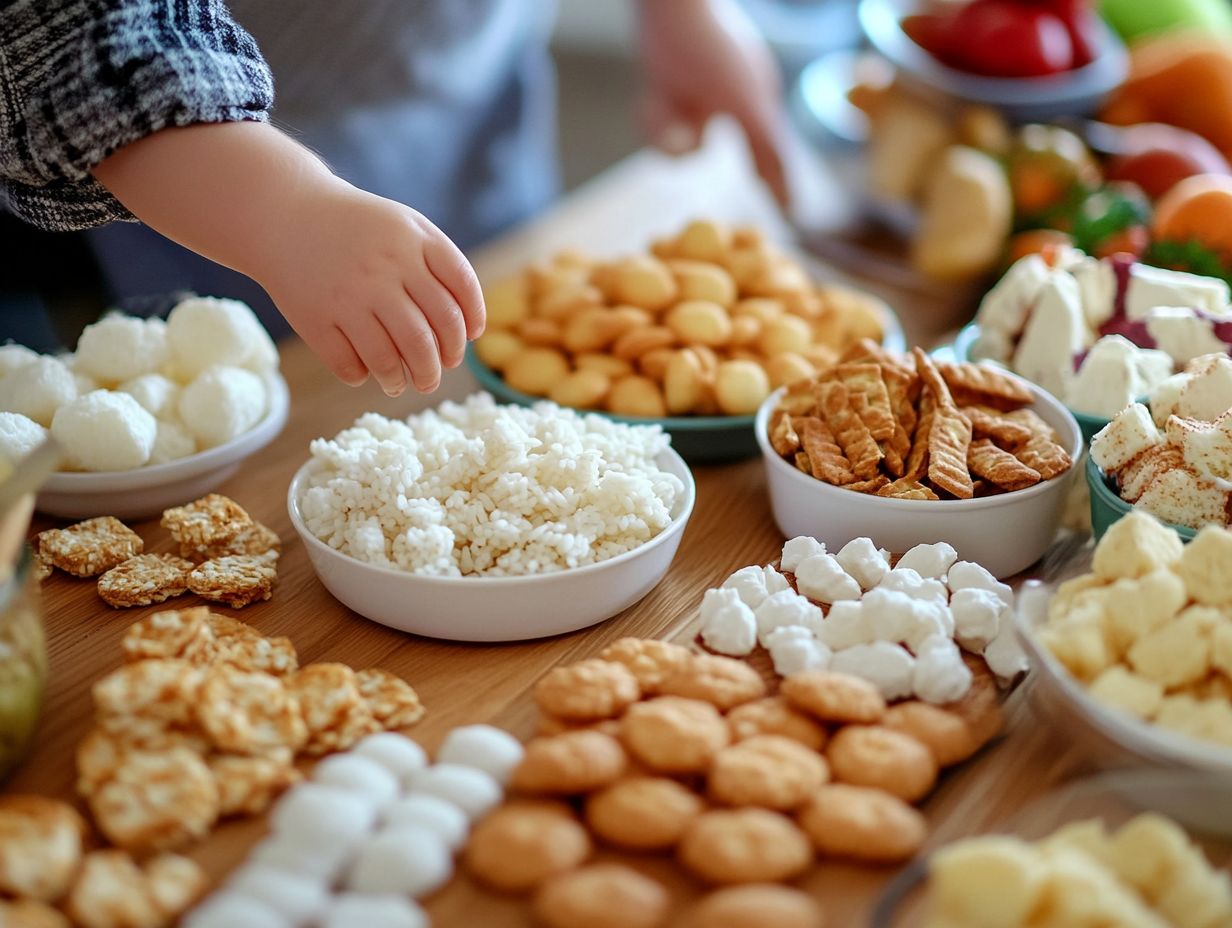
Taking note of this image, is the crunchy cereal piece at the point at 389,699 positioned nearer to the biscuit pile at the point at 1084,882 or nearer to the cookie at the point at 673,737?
the cookie at the point at 673,737

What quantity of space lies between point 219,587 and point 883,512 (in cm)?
53

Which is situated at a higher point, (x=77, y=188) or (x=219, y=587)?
(x=77, y=188)

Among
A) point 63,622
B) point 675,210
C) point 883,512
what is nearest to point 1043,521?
point 883,512

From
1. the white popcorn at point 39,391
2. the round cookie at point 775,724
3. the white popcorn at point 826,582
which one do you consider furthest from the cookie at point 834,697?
the white popcorn at point 39,391

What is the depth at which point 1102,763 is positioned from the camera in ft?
2.37

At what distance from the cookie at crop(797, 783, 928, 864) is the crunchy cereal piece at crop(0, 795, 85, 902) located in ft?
1.37

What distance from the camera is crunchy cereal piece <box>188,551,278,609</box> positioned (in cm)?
92

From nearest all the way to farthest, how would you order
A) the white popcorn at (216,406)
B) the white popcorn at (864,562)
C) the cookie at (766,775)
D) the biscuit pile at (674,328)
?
1. the cookie at (766,775)
2. the white popcorn at (864,562)
3. the white popcorn at (216,406)
4. the biscuit pile at (674,328)

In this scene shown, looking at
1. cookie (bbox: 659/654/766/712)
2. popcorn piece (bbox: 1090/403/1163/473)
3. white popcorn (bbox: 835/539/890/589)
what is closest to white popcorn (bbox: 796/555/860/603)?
white popcorn (bbox: 835/539/890/589)

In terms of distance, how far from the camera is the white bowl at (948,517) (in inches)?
37.0

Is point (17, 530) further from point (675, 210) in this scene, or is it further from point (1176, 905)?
point (675, 210)

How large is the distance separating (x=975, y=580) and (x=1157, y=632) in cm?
18

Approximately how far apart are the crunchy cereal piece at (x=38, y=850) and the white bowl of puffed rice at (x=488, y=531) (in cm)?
27

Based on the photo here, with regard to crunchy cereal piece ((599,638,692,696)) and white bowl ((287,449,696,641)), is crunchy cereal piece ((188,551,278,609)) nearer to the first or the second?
white bowl ((287,449,696,641))
